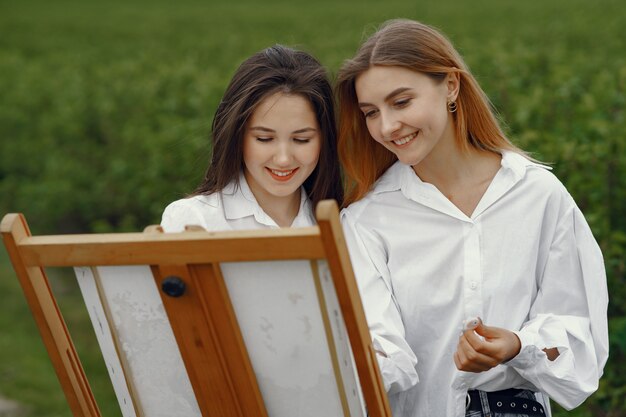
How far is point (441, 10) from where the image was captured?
2783 centimetres

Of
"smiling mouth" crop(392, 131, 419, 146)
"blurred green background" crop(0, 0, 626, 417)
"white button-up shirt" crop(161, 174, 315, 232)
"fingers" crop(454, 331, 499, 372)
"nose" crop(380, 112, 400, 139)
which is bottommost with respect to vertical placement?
"blurred green background" crop(0, 0, 626, 417)

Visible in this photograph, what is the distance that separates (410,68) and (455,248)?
50 centimetres

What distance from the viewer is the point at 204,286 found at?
2.10m

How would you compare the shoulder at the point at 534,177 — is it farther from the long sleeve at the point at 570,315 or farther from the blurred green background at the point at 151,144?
the blurred green background at the point at 151,144

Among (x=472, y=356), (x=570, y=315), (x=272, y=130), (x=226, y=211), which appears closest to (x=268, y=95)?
(x=272, y=130)

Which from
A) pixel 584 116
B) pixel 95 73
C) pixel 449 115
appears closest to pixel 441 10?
pixel 95 73

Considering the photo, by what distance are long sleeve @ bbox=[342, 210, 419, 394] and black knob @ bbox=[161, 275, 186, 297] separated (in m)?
0.65

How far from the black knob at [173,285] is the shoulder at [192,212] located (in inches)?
21.1

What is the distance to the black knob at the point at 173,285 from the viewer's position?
207 centimetres

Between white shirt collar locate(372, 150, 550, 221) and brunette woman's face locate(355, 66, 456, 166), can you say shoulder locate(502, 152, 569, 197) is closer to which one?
white shirt collar locate(372, 150, 550, 221)

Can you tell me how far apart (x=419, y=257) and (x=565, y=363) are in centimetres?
47

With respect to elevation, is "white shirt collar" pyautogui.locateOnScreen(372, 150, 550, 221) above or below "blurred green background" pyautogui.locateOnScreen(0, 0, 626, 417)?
above

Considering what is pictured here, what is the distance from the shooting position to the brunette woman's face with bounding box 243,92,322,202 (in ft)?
8.77

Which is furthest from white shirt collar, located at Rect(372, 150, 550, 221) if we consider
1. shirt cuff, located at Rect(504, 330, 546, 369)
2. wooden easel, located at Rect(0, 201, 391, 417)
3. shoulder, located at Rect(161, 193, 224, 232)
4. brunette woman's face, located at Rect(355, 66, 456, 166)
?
wooden easel, located at Rect(0, 201, 391, 417)
